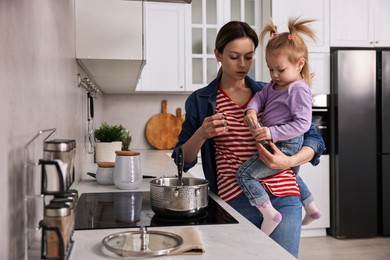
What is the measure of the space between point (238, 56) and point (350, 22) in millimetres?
2856

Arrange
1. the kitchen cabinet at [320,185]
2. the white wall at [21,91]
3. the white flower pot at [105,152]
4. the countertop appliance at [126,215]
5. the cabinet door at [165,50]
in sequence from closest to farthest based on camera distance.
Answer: the white wall at [21,91], the countertop appliance at [126,215], the white flower pot at [105,152], the cabinet door at [165,50], the kitchen cabinet at [320,185]

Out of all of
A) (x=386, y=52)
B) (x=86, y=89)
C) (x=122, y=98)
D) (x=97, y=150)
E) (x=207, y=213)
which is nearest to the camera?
(x=207, y=213)

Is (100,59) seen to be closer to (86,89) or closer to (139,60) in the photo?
(139,60)

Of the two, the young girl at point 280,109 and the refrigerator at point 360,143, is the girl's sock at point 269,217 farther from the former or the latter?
the refrigerator at point 360,143

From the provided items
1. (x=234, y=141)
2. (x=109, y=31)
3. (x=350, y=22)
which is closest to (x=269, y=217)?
(x=234, y=141)

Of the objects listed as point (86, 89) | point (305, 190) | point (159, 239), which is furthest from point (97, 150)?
point (159, 239)

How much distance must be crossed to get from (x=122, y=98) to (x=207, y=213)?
121 inches

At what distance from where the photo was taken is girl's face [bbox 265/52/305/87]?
1605 mm

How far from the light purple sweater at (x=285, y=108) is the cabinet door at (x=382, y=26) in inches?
110

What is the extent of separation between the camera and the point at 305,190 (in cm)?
175

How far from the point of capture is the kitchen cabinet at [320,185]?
3.95 meters

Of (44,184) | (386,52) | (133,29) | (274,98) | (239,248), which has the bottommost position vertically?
(239,248)

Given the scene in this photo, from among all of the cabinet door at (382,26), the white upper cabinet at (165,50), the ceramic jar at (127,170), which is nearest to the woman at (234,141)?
the ceramic jar at (127,170)

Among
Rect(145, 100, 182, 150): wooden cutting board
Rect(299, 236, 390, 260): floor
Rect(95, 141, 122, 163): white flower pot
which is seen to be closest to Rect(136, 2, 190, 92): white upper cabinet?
Rect(145, 100, 182, 150): wooden cutting board
